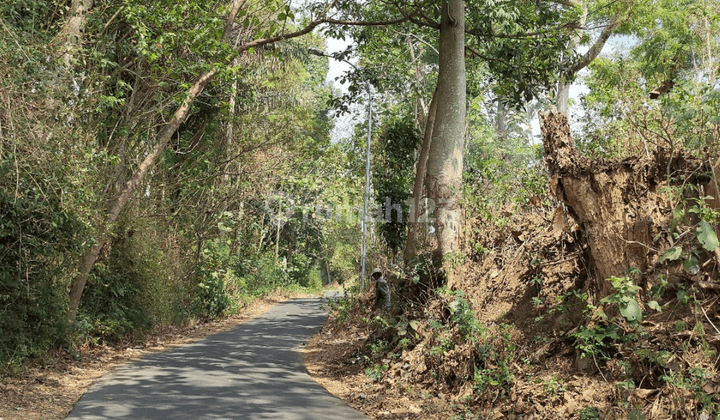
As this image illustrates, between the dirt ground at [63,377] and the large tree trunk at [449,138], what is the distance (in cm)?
643

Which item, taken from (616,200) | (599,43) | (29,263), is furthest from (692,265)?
(599,43)

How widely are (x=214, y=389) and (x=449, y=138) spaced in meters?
5.85

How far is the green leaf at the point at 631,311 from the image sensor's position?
22.1 ft

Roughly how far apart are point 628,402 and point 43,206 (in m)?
9.33

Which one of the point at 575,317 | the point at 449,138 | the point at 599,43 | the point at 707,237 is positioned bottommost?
the point at 575,317

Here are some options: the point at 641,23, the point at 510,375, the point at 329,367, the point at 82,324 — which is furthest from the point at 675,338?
the point at 641,23

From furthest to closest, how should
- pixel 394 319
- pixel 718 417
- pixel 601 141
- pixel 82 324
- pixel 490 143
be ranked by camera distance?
pixel 490 143, pixel 82 324, pixel 394 319, pixel 601 141, pixel 718 417

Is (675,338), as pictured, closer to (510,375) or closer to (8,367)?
(510,375)

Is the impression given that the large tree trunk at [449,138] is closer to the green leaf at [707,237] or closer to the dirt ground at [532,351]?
the dirt ground at [532,351]

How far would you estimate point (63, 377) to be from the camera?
12523 mm

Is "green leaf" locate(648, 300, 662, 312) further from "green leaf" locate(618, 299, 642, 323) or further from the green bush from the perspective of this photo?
the green bush

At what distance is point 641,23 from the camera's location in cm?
2341

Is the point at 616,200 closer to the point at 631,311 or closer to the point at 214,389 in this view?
the point at 631,311

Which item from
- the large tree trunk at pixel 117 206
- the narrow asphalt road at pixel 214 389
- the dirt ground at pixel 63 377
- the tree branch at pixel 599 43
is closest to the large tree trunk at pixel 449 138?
the narrow asphalt road at pixel 214 389
